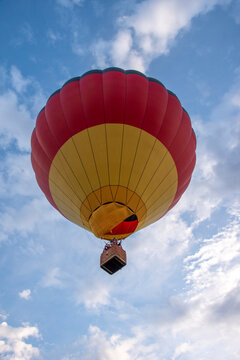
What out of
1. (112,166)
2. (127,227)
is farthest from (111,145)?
(127,227)

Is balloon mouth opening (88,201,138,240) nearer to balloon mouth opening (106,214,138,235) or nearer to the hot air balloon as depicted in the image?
→ the hot air balloon

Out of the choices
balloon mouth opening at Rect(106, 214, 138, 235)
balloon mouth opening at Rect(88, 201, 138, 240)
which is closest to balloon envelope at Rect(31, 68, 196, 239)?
balloon mouth opening at Rect(88, 201, 138, 240)

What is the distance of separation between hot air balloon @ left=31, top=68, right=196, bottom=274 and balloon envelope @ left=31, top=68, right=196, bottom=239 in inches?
1.1

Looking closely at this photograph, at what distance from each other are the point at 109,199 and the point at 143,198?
3.44 feet

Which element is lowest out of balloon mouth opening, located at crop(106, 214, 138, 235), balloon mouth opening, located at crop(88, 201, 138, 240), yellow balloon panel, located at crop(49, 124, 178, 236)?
balloon mouth opening, located at crop(88, 201, 138, 240)

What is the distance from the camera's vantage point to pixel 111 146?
25.4 ft

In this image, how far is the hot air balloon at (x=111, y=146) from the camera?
25.5 ft

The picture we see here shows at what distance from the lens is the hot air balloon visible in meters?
7.78

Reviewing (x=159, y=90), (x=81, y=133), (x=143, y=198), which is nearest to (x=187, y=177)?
(x=143, y=198)

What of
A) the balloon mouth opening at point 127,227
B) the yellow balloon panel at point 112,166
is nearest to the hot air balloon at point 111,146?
the yellow balloon panel at point 112,166

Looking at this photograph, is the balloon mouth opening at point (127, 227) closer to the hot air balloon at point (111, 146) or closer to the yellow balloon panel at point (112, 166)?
the hot air balloon at point (111, 146)

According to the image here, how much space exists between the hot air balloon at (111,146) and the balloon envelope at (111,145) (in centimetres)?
3

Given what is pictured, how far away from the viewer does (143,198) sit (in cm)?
819

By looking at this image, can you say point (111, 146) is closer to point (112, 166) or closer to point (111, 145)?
point (111, 145)
